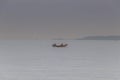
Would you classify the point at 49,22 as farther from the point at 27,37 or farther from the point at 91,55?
the point at 91,55

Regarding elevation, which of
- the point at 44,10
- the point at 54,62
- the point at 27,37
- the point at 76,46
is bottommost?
the point at 54,62

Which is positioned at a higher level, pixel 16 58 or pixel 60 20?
pixel 60 20

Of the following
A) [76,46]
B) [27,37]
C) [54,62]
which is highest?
[27,37]

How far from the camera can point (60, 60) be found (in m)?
2.15

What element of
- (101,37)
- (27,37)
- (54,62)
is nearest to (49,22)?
(27,37)

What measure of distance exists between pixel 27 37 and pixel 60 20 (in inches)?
15.9

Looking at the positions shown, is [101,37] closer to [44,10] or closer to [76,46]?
[76,46]

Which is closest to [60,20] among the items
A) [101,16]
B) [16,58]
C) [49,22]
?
[49,22]

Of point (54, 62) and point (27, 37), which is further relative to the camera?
point (27, 37)

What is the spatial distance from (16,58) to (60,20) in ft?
1.99

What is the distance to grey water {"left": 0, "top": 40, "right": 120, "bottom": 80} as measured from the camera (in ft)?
6.45

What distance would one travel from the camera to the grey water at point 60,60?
1.97 m

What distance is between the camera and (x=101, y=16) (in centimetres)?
220

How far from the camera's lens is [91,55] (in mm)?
2191
